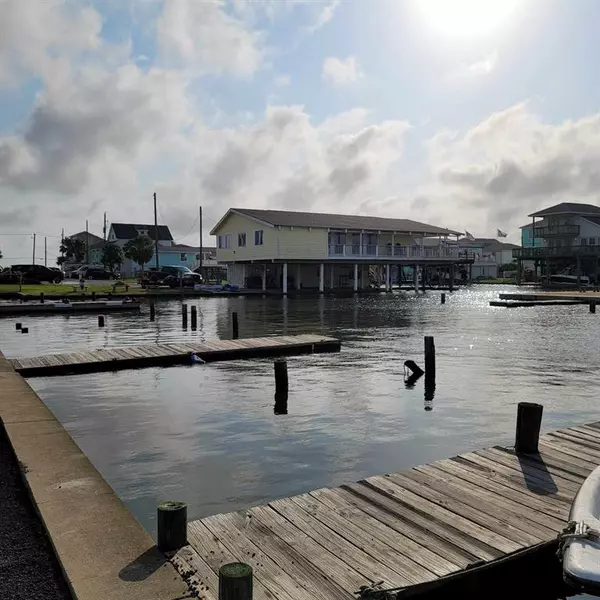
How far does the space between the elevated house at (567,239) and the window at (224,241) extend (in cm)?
4292

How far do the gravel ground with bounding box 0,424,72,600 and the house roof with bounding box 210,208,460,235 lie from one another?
1947 inches

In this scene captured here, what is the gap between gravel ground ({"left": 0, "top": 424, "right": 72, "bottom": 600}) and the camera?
468cm

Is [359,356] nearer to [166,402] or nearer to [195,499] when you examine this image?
[166,402]

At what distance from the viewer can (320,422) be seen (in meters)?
11.9

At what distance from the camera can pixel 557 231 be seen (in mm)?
84125

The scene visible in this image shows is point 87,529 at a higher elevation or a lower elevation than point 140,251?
lower

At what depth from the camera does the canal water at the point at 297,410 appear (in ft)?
29.2

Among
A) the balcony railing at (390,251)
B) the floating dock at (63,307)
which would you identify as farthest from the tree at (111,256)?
the floating dock at (63,307)

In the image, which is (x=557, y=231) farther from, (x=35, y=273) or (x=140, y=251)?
(x=35, y=273)

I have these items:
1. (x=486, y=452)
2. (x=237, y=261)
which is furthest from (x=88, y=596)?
(x=237, y=261)

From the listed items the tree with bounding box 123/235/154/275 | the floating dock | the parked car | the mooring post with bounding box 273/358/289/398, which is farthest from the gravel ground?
the tree with bounding box 123/235/154/275

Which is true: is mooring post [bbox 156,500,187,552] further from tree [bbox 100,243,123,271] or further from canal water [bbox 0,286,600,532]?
tree [bbox 100,243,123,271]

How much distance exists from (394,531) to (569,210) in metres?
87.3

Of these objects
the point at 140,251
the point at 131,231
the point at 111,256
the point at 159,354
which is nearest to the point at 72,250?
the point at 131,231
